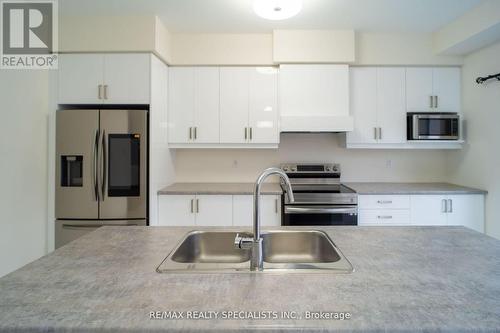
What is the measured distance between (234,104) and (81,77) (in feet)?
4.86

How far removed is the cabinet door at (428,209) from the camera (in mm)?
2729

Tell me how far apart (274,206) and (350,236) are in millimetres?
1369

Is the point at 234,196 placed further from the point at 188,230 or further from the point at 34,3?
the point at 34,3

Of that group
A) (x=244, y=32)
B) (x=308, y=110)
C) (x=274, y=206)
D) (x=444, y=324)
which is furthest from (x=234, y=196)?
(x=444, y=324)

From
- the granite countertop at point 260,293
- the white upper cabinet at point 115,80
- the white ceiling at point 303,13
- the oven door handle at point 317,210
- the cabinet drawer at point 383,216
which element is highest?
the white ceiling at point 303,13

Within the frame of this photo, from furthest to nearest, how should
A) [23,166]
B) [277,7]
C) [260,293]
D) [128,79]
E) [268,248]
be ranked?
1. [128,79]
2. [23,166]
3. [277,7]
4. [268,248]
5. [260,293]

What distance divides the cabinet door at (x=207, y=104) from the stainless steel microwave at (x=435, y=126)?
2.13 m

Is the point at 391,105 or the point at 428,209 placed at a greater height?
the point at 391,105

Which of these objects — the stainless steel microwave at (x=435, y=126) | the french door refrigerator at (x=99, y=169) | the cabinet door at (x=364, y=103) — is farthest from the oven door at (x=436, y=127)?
the french door refrigerator at (x=99, y=169)

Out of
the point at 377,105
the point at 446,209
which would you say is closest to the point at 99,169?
the point at 377,105

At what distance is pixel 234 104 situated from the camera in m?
3.00

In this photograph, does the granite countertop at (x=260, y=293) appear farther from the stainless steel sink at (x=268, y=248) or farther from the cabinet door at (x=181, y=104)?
the cabinet door at (x=181, y=104)

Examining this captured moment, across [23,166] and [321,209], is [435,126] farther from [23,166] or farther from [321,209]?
[23,166]

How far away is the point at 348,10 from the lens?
8.09 feet
